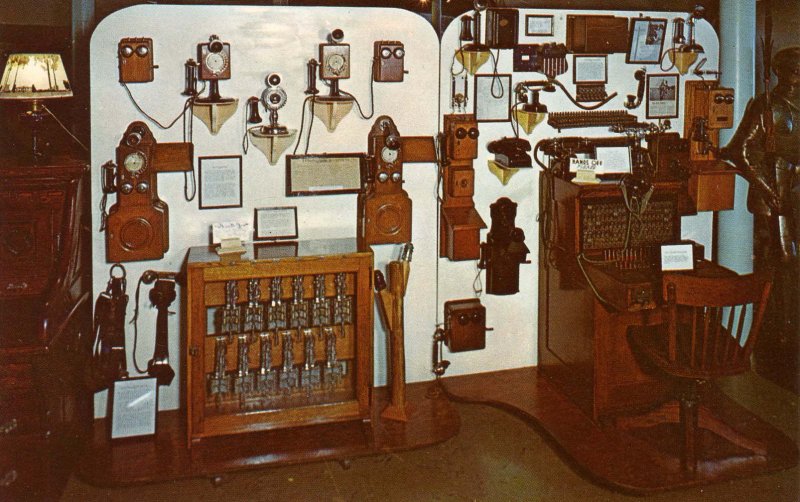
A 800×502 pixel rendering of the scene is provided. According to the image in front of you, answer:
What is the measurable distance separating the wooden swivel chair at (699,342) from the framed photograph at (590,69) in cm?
167

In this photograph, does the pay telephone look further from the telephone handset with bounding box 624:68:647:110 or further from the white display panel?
the telephone handset with bounding box 624:68:647:110

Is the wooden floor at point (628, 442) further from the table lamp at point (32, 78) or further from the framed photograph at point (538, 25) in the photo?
the table lamp at point (32, 78)

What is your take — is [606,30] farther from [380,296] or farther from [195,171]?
[195,171]

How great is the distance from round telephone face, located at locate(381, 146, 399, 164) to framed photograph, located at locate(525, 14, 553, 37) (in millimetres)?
1152

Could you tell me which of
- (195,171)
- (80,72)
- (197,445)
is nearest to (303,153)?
(195,171)

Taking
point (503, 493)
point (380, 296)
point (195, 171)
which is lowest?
point (503, 493)

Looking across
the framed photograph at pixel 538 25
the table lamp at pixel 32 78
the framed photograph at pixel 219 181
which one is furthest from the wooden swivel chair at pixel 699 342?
the table lamp at pixel 32 78

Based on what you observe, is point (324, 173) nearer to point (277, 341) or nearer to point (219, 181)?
point (219, 181)

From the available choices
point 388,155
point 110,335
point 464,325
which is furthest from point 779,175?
point 110,335

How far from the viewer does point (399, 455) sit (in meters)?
4.25

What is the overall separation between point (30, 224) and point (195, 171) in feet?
3.13

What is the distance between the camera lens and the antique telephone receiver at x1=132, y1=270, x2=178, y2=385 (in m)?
4.39

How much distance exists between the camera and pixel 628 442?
14.0 ft

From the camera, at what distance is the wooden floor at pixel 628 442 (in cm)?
393
